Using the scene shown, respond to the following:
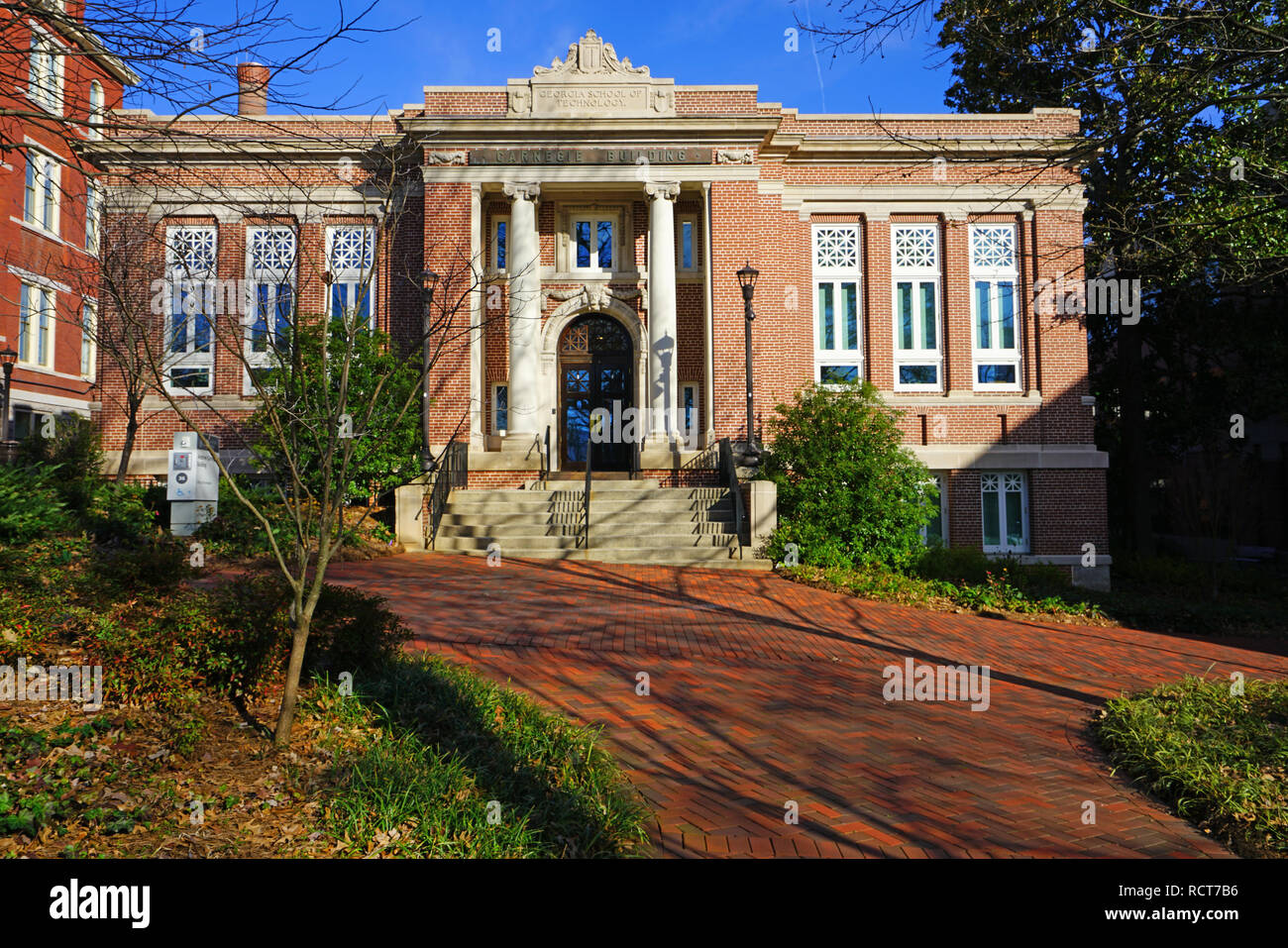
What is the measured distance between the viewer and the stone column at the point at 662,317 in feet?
52.4

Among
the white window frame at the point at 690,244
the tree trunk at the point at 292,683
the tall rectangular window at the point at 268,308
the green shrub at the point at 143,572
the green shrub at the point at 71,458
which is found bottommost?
the tree trunk at the point at 292,683

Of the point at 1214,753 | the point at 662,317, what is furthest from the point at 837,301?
the point at 1214,753

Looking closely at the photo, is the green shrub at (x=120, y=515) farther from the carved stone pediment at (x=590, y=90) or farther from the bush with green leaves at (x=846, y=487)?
the carved stone pediment at (x=590, y=90)

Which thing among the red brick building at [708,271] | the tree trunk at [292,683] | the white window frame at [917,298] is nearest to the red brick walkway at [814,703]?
the tree trunk at [292,683]

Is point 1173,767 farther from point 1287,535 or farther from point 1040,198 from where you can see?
point 1287,535

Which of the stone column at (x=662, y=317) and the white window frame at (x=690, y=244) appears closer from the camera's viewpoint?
the stone column at (x=662, y=317)

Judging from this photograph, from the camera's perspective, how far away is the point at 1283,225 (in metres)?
13.8

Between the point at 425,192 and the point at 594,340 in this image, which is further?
the point at 594,340

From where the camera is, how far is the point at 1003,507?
57.1 feet

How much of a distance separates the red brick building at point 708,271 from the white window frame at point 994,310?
0.17 feet

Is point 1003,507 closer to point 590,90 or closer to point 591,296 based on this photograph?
point 591,296

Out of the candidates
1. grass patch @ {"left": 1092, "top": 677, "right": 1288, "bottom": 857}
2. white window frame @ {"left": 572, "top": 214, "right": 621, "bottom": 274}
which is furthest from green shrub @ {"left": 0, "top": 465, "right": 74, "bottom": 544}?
white window frame @ {"left": 572, "top": 214, "right": 621, "bottom": 274}
